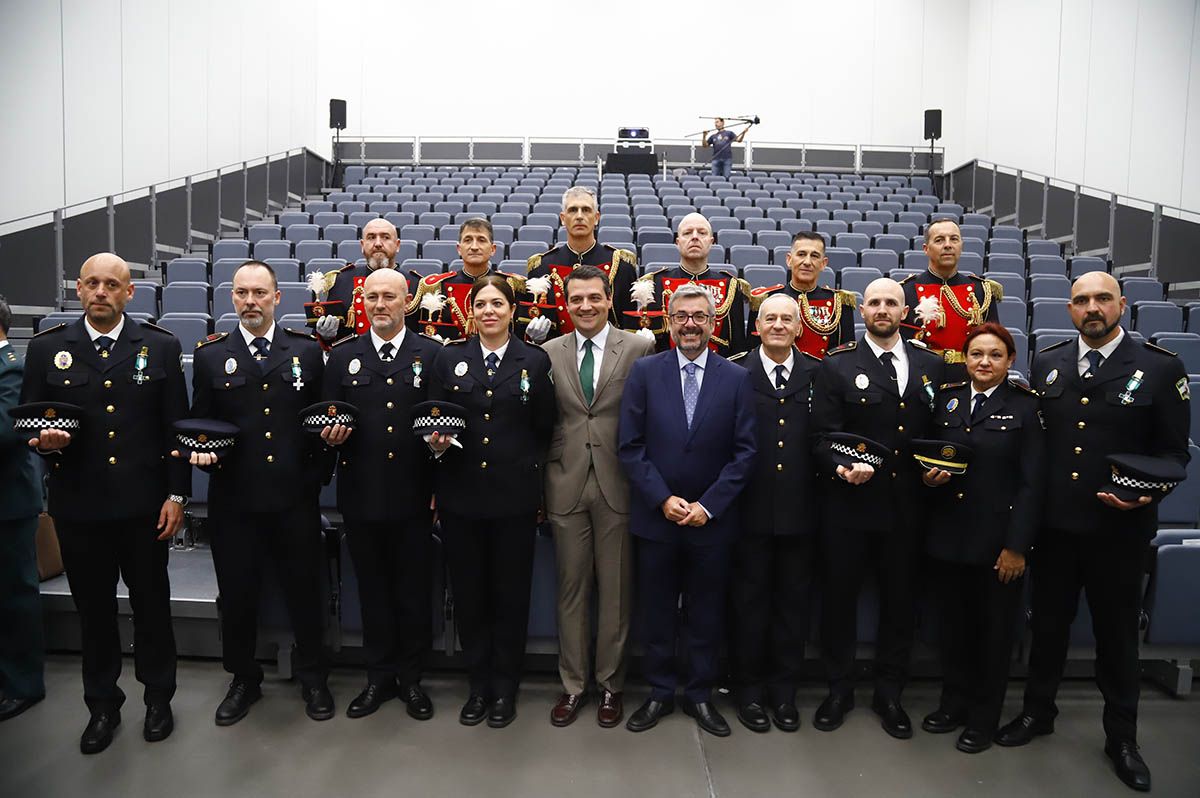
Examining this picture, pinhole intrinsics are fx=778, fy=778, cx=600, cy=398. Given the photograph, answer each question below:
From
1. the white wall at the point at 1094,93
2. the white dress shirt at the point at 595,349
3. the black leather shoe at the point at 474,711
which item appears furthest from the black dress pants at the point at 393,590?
the white wall at the point at 1094,93

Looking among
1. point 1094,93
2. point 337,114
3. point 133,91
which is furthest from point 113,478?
point 337,114

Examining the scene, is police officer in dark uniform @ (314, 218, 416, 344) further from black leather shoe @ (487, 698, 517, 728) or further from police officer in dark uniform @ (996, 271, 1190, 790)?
police officer in dark uniform @ (996, 271, 1190, 790)

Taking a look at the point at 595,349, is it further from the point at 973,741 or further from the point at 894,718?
the point at 973,741

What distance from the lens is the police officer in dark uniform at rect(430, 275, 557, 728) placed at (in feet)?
8.96

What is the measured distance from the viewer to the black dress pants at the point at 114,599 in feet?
8.81

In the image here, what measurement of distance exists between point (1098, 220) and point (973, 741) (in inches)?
317

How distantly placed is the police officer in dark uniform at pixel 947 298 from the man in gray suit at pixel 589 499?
1.54 meters

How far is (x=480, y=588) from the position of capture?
2.83 metres

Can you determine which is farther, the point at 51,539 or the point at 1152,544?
the point at 51,539

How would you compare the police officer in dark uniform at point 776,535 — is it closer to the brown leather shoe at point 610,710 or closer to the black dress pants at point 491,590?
the brown leather shoe at point 610,710

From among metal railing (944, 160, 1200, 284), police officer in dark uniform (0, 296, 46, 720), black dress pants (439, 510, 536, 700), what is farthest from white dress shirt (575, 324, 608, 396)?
metal railing (944, 160, 1200, 284)

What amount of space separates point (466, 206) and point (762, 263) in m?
4.09

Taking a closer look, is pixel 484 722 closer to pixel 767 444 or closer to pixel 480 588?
pixel 480 588

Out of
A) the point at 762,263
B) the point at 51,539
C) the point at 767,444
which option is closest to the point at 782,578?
the point at 767,444
